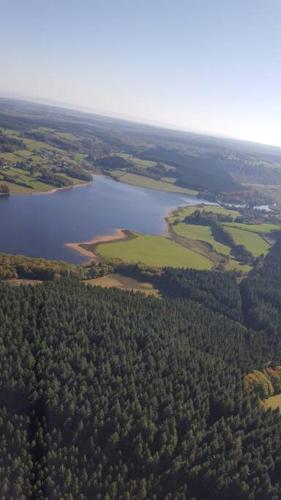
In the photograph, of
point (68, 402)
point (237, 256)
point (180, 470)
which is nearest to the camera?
point (180, 470)

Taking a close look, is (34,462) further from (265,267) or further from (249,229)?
(249,229)

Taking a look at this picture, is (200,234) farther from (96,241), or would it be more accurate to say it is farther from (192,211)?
(96,241)

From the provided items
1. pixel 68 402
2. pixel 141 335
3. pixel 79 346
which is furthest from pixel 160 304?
pixel 68 402

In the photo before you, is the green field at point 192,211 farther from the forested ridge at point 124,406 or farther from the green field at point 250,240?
the forested ridge at point 124,406

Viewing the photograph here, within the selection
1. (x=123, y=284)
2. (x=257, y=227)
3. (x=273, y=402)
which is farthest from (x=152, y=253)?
(x=257, y=227)

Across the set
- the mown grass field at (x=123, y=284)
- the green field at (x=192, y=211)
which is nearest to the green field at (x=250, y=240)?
the green field at (x=192, y=211)

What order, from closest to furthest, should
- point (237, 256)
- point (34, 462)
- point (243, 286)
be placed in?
point (34, 462)
point (243, 286)
point (237, 256)
